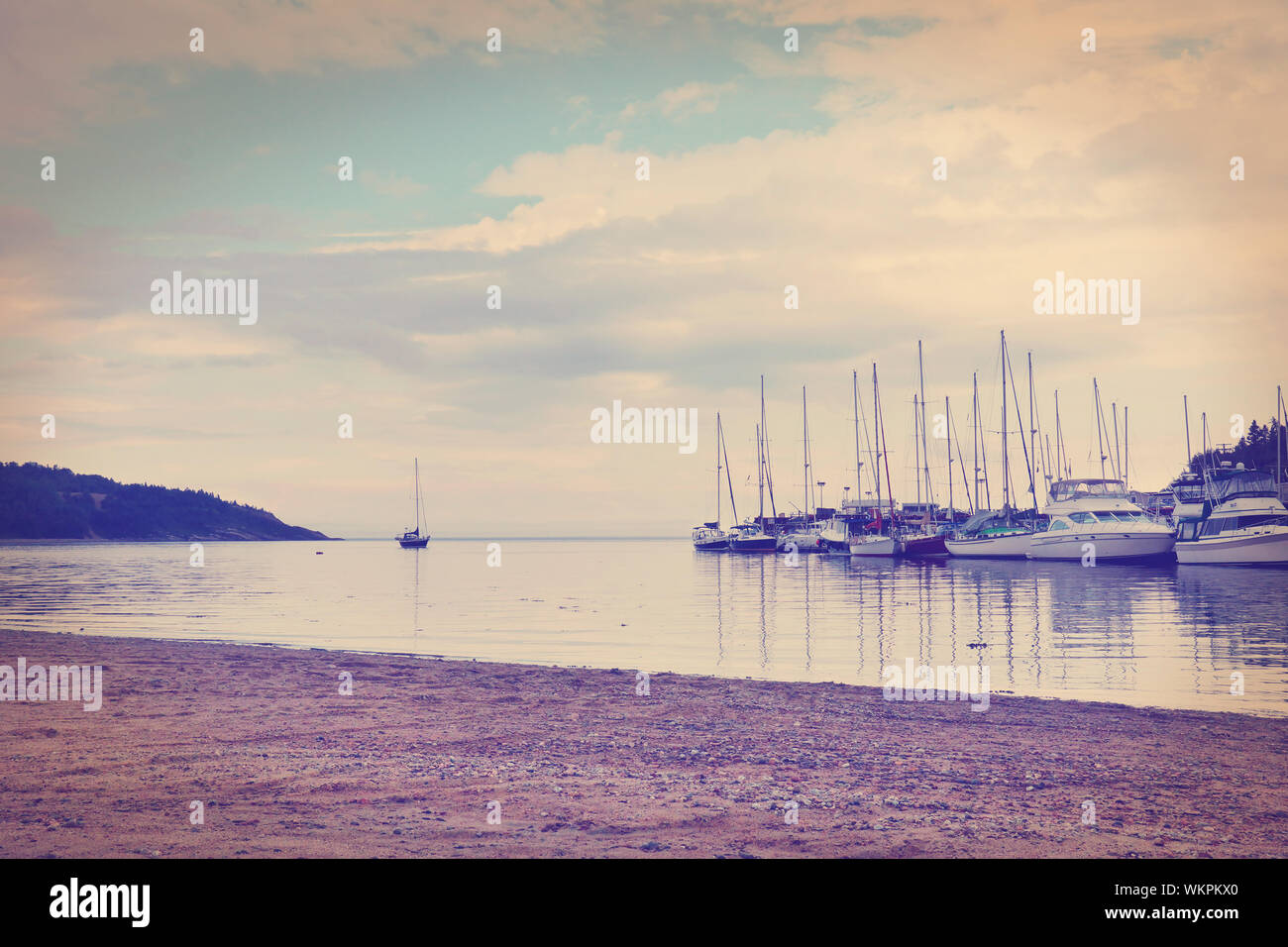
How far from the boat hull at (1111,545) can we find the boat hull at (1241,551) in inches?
180

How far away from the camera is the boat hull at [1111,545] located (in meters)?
77.2

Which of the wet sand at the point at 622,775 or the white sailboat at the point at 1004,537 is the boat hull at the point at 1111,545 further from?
the wet sand at the point at 622,775

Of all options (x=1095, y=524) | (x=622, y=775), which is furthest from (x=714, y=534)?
(x=622, y=775)

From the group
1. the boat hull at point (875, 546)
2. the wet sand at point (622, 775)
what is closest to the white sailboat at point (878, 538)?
the boat hull at point (875, 546)

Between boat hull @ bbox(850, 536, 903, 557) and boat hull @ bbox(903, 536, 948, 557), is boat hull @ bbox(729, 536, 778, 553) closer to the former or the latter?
boat hull @ bbox(850, 536, 903, 557)

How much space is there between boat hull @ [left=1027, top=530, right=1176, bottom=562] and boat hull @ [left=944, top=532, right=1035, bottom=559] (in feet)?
13.4

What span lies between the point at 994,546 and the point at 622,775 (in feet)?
288

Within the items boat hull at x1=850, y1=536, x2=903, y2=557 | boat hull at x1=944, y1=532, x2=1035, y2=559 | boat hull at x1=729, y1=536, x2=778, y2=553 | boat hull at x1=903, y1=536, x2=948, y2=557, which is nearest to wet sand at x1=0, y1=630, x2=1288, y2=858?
boat hull at x1=944, y1=532, x2=1035, y2=559

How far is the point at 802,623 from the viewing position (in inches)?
1361

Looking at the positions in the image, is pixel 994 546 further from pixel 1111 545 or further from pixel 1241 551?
pixel 1241 551

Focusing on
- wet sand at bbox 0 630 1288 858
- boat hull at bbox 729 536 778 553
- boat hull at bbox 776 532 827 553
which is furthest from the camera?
boat hull at bbox 729 536 778 553

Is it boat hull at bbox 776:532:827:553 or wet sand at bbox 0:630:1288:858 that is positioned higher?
wet sand at bbox 0:630:1288:858

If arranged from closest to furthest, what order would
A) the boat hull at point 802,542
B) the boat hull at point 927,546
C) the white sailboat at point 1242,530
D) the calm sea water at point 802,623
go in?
1. the calm sea water at point 802,623
2. the white sailboat at point 1242,530
3. the boat hull at point 927,546
4. the boat hull at point 802,542

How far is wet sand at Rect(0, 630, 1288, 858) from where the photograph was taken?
26.6ft
